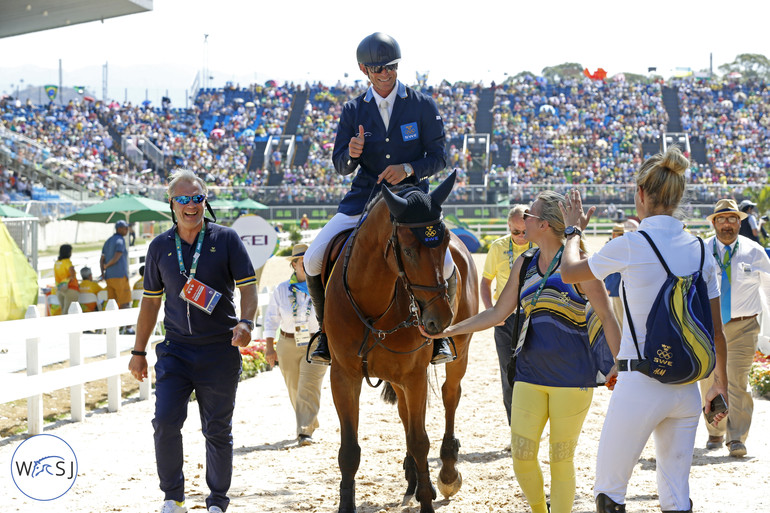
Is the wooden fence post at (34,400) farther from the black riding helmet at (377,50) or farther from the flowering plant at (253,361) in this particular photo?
the black riding helmet at (377,50)

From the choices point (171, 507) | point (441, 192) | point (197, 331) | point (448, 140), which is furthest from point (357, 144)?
point (448, 140)

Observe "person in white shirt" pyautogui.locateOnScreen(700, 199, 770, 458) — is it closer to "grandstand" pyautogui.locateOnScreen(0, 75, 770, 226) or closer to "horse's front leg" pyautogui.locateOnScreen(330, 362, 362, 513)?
"horse's front leg" pyautogui.locateOnScreen(330, 362, 362, 513)

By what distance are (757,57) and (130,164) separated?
245 ft

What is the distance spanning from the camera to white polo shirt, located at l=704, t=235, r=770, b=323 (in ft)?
23.7

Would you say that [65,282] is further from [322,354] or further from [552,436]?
[552,436]

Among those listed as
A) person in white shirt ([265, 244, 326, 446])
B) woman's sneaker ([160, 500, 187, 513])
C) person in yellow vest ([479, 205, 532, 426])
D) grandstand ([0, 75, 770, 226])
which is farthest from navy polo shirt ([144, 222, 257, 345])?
grandstand ([0, 75, 770, 226])

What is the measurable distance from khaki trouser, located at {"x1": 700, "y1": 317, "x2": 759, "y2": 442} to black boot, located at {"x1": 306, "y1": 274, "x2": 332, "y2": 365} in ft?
10.9

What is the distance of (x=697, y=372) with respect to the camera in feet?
11.4

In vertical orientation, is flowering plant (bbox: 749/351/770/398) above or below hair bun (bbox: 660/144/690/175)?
below

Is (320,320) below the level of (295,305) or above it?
above

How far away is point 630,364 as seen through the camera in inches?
141

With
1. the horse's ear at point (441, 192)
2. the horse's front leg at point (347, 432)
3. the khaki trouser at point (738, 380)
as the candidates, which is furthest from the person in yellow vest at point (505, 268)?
the horse's ear at point (441, 192)

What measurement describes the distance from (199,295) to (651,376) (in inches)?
105

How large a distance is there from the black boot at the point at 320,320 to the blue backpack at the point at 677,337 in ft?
8.55
